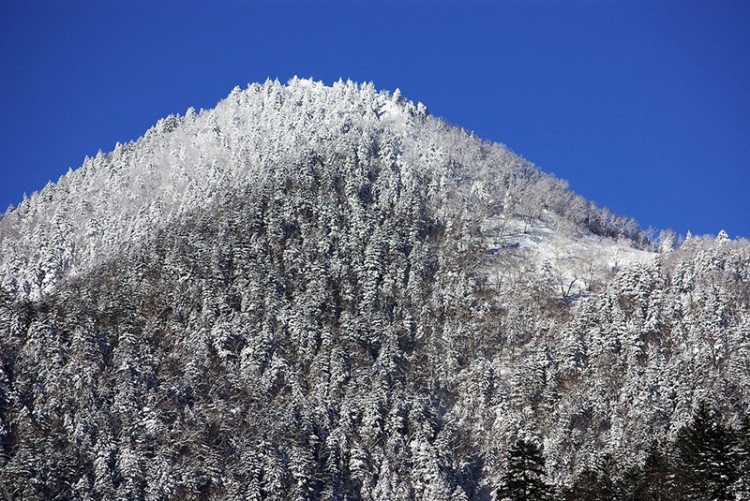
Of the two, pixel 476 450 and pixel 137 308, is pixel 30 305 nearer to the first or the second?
pixel 137 308

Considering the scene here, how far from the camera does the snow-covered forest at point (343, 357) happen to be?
13000cm

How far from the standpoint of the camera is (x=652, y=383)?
14200cm

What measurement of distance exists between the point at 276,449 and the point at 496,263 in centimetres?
7452

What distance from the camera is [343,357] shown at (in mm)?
156000

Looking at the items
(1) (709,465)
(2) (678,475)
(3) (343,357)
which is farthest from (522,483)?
(3) (343,357)

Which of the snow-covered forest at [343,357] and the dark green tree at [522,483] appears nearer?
the dark green tree at [522,483]

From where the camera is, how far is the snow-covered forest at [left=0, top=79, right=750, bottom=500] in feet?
427

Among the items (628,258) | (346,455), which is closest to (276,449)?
(346,455)

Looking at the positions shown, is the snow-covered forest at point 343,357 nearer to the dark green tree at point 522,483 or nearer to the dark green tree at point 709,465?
the dark green tree at point 709,465

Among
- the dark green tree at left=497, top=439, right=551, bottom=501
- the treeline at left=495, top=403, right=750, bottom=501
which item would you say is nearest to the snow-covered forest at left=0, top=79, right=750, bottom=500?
the treeline at left=495, top=403, right=750, bottom=501

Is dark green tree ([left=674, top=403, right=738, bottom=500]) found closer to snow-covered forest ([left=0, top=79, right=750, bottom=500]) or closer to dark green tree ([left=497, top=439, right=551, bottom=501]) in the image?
dark green tree ([left=497, top=439, right=551, bottom=501])

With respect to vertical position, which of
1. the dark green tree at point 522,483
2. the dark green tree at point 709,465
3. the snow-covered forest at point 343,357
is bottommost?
the dark green tree at point 522,483

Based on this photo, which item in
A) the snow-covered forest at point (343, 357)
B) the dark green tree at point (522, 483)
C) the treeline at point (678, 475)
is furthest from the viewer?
the snow-covered forest at point (343, 357)

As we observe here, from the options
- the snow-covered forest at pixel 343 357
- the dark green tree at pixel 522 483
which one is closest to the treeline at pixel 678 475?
the dark green tree at pixel 522 483
